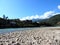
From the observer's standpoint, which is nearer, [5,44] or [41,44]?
[5,44]

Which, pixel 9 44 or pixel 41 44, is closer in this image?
pixel 9 44

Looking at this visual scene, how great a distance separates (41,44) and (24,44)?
0.75 meters

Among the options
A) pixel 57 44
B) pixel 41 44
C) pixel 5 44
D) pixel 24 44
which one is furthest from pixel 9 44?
pixel 57 44

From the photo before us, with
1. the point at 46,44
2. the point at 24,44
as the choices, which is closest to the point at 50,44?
the point at 46,44

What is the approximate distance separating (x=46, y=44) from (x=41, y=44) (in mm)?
221

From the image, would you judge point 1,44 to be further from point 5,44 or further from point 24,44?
point 24,44

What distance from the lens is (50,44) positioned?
579 centimetres

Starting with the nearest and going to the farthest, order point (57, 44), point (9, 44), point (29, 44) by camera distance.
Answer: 1. point (9, 44)
2. point (29, 44)
3. point (57, 44)

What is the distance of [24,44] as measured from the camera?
18.7 feet

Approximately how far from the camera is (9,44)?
5.19m

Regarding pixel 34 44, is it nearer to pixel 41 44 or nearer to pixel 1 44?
pixel 41 44

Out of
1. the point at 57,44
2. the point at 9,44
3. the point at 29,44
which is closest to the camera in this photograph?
the point at 9,44

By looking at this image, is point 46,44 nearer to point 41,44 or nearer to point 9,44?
point 41,44

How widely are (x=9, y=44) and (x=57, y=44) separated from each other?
210 cm
